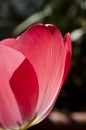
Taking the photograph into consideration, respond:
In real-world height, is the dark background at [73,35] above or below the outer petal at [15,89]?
below

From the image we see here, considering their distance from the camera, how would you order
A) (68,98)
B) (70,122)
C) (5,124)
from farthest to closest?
1. (68,98)
2. (70,122)
3. (5,124)

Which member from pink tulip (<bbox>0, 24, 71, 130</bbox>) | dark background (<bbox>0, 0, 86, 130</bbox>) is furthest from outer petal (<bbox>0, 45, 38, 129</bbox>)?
dark background (<bbox>0, 0, 86, 130</bbox>)

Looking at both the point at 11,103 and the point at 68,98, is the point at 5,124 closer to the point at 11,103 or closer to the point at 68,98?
the point at 11,103

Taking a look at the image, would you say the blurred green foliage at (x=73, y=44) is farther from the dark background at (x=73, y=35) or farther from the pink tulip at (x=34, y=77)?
the pink tulip at (x=34, y=77)

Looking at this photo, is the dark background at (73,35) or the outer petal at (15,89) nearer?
the outer petal at (15,89)

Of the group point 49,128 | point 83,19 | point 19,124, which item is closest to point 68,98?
point 83,19

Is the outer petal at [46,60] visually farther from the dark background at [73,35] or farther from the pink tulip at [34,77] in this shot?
the dark background at [73,35]

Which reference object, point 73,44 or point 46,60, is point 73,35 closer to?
point 73,44

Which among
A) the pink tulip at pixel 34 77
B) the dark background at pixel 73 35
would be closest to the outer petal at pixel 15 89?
the pink tulip at pixel 34 77

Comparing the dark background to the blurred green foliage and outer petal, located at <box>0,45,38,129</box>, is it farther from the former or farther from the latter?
outer petal, located at <box>0,45,38,129</box>
